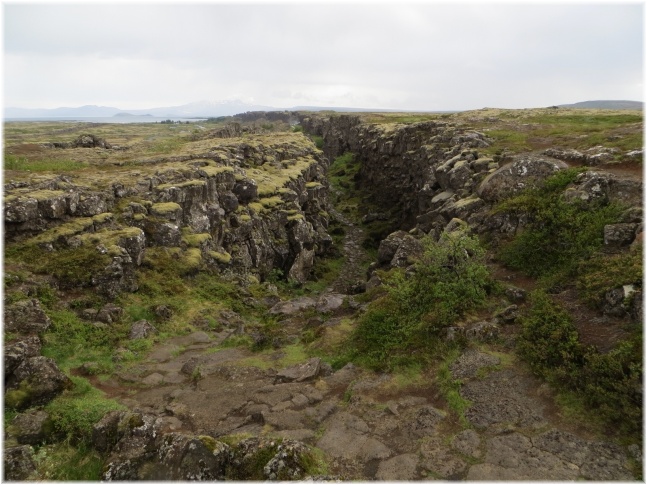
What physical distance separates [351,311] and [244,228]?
17617 millimetres

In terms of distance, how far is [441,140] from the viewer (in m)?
62.2

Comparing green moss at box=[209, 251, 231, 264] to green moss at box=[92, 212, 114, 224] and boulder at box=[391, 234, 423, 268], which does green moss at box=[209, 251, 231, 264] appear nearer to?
green moss at box=[92, 212, 114, 224]

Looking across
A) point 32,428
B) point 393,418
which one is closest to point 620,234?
point 393,418

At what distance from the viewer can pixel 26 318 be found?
68.5 feet

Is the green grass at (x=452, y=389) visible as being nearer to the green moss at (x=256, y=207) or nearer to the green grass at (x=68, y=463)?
the green grass at (x=68, y=463)

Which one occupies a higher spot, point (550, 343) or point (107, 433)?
point (550, 343)

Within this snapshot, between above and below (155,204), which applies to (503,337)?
below

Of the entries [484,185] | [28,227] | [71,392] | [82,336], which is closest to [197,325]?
[82,336]

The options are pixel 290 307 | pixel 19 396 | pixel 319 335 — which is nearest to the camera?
pixel 19 396

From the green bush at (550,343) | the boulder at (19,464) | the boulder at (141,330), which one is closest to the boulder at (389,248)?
the green bush at (550,343)

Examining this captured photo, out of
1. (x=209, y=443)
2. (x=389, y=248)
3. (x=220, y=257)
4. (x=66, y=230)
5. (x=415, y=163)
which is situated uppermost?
(x=415, y=163)

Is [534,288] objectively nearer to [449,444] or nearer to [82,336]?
[449,444]

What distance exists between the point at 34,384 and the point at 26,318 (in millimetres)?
6211

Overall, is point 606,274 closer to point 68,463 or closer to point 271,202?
point 68,463
